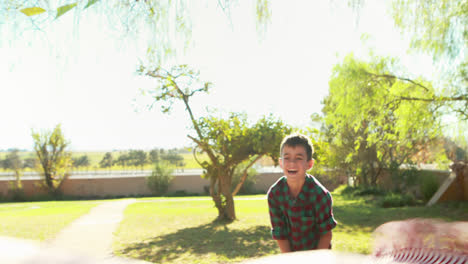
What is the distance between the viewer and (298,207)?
61.3 inches

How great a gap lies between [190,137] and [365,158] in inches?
354

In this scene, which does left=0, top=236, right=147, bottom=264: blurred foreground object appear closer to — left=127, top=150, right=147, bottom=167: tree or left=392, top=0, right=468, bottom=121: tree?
left=392, top=0, right=468, bottom=121: tree

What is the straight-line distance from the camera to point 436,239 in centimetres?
38

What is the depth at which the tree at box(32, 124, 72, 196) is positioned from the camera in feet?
58.7

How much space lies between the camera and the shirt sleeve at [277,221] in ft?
5.08

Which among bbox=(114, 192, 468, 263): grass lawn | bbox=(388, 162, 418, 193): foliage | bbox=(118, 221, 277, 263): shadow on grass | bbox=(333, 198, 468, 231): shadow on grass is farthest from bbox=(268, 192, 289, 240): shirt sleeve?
bbox=(388, 162, 418, 193): foliage

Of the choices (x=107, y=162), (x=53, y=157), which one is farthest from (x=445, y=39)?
(x=107, y=162)

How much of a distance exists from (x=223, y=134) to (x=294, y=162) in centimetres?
499

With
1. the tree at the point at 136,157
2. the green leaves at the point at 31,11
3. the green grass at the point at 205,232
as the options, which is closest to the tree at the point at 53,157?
the tree at the point at 136,157

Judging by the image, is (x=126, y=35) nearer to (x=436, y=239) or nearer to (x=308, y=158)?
(x=308, y=158)

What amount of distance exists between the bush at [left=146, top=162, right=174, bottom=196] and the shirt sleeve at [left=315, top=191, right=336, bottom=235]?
16.4 m

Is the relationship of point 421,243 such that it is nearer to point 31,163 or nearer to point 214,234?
point 214,234

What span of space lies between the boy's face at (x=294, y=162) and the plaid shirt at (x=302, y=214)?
63mm

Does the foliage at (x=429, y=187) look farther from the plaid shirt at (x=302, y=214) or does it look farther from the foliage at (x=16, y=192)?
the foliage at (x=16, y=192)
